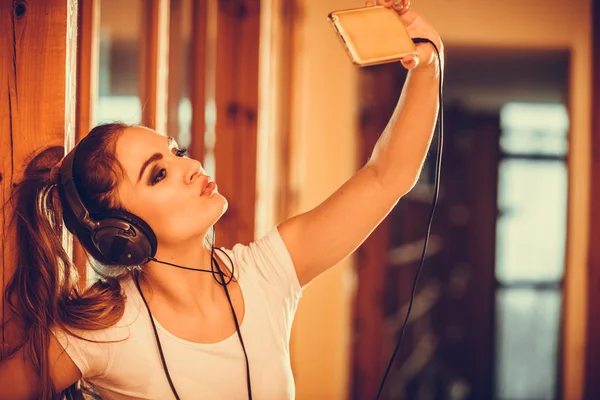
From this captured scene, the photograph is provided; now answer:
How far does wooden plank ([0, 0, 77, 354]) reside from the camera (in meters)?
1.12

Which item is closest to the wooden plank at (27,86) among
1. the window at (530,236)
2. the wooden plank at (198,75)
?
the wooden plank at (198,75)

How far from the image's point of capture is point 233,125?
2064 mm

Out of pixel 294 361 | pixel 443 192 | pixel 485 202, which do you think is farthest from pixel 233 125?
pixel 485 202

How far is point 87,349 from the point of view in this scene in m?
1.08

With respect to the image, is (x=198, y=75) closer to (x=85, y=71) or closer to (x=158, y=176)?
(x=85, y=71)

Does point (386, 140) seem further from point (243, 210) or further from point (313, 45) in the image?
point (313, 45)

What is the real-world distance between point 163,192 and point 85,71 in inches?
16.4

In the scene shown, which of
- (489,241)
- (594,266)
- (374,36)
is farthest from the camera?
(489,241)

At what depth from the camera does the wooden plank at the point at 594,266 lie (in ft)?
10.4

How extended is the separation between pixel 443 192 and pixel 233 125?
3727mm

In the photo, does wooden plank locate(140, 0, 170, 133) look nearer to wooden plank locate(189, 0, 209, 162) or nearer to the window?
wooden plank locate(189, 0, 209, 162)

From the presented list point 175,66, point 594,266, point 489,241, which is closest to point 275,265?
point 175,66

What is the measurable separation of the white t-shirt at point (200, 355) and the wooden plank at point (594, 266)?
2431 millimetres

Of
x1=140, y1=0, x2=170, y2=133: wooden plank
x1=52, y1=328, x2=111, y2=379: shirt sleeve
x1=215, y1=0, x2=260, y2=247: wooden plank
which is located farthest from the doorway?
x1=52, y1=328, x2=111, y2=379: shirt sleeve
